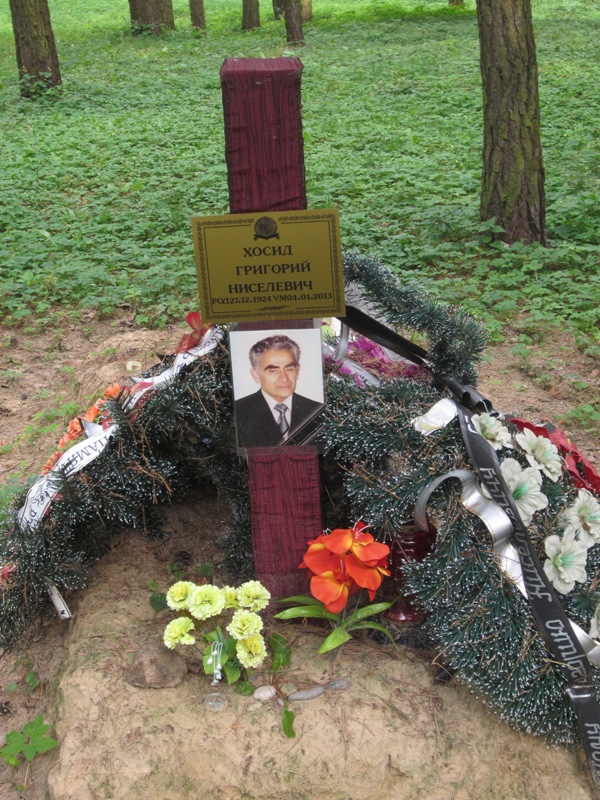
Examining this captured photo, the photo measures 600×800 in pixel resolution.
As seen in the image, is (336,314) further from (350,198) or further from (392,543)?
(350,198)

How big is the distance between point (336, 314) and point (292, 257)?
198mm

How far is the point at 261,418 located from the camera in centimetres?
234

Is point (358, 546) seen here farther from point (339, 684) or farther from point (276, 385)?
Answer: point (276, 385)

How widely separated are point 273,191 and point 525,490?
1.11 metres

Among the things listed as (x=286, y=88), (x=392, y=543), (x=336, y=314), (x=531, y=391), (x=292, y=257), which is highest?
(x=286, y=88)

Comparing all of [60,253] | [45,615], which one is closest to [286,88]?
[45,615]

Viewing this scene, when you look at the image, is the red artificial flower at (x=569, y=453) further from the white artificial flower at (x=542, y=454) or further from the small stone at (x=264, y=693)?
the small stone at (x=264, y=693)

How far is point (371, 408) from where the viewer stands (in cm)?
249

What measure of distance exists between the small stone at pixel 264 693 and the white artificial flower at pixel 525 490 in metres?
0.86

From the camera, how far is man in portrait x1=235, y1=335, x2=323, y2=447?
2.31 m

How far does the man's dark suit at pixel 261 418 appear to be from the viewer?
7.68 feet

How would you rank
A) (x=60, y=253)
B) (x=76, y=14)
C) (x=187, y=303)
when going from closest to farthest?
(x=187, y=303)
(x=60, y=253)
(x=76, y=14)

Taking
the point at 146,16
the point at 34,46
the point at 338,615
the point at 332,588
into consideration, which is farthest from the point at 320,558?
the point at 146,16

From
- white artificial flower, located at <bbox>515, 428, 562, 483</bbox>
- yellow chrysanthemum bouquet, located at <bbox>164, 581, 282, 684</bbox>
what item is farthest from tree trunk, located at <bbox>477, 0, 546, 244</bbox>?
yellow chrysanthemum bouquet, located at <bbox>164, 581, 282, 684</bbox>
